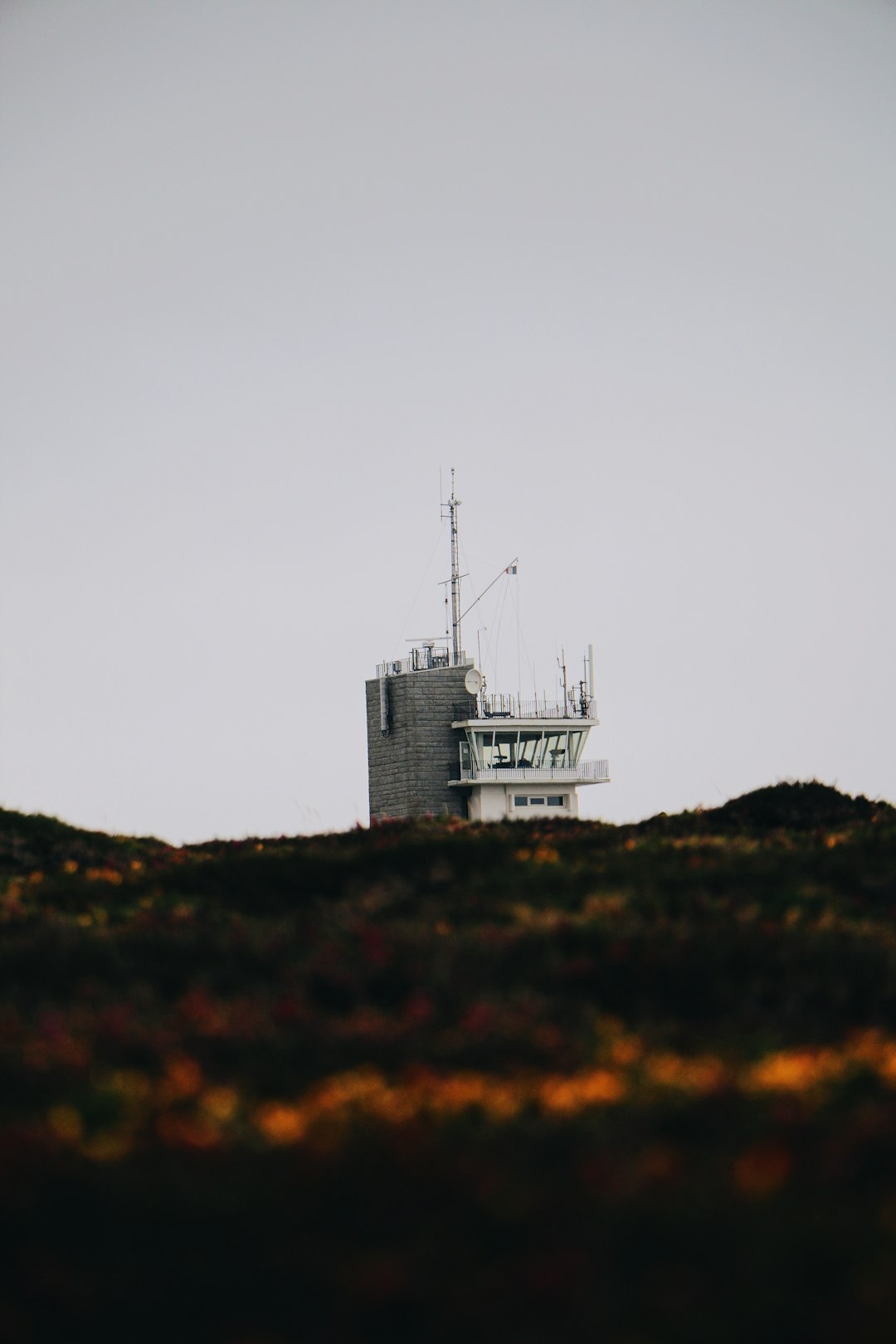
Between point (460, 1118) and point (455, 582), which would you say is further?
point (455, 582)

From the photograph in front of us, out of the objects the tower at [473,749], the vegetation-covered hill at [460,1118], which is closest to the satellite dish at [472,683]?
the tower at [473,749]

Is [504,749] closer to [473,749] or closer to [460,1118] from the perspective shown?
[473,749]

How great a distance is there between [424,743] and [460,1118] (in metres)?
70.7

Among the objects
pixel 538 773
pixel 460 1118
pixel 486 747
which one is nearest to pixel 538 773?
pixel 538 773

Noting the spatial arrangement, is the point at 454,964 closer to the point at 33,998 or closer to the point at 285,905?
the point at 33,998

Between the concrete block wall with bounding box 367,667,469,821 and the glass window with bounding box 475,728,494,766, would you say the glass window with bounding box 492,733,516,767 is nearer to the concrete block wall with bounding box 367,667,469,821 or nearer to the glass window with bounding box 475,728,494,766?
the glass window with bounding box 475,728,494,766

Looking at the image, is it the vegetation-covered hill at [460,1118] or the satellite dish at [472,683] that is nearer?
the vegetation-covered hill at [460,1118]

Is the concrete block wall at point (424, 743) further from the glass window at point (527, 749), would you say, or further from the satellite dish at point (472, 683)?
the glass window at point (527, 749)

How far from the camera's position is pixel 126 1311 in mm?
5602

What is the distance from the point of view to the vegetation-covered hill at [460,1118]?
5.58m

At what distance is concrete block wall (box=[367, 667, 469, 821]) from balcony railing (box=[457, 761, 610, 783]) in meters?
1.46

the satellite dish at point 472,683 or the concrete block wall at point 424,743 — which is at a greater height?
the satellite dish at point 472,683

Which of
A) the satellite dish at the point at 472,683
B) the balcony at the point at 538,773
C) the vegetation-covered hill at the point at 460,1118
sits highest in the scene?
the satellite dish at the point at 472,683

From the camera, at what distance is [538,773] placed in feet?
259
